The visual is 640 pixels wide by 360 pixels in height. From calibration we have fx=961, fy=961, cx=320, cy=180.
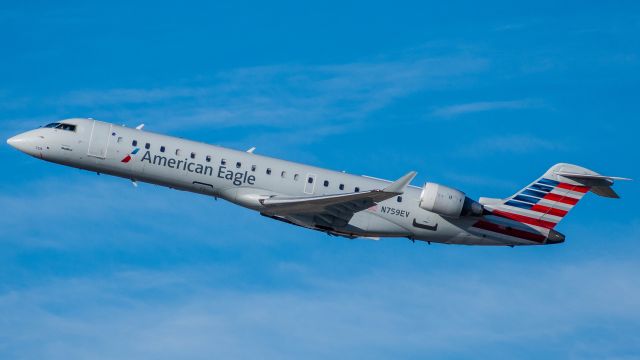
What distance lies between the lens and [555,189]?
4062 cm

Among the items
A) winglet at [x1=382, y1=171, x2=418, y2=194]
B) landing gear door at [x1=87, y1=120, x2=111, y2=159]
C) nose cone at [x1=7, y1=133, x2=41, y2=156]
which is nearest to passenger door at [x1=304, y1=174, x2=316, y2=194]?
winglet at [x1=382, y1=171, x2=418, y2=194]

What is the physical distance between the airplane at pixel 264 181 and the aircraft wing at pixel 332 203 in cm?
5

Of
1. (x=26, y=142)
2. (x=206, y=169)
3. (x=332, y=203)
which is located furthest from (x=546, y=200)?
(x=26, y=142)

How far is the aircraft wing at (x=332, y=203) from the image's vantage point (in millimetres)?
35969

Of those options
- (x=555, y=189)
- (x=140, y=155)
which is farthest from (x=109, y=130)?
(x=555, y=189)

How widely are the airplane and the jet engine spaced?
40 millimetres

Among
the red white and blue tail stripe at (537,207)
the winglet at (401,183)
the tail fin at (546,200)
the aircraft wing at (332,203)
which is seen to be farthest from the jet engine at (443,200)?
the winglet at (401,183)

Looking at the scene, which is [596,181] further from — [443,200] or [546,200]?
[443,200]

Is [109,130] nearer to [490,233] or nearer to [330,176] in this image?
[330,176]

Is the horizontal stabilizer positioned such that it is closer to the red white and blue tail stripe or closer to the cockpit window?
the red white and blue tail stripe

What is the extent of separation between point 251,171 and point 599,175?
14.1 m

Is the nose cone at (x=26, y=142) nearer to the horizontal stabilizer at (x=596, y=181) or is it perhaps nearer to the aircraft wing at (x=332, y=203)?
the aircraft wing at (x=332, y=203)

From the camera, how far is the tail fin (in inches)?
1586

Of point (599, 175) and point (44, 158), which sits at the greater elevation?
point (599, 175)
